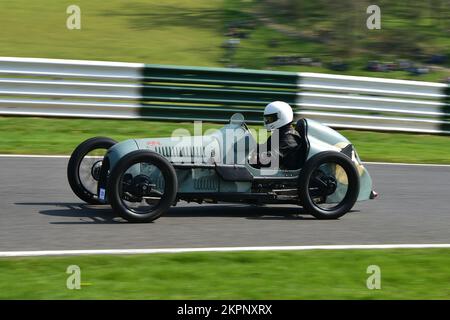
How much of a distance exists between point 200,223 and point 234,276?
1952 millimetres

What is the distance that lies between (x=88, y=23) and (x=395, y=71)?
27.2 ft

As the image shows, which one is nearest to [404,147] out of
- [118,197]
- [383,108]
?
Result: [383,108]

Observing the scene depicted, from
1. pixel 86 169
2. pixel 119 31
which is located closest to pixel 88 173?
pixel 86 169

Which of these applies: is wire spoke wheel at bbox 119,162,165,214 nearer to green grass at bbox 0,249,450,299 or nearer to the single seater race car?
the single seater race car

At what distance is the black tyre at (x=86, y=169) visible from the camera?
913 cm

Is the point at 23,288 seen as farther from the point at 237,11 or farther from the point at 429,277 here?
the point at 237,11

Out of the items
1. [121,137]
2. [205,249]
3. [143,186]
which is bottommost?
[205,249]

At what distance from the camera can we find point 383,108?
15.1 m

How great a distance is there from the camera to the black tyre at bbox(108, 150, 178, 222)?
8.24 metres

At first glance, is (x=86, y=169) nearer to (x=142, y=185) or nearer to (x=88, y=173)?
(x=88, y=173)

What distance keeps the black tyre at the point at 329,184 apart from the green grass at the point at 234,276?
134 cm

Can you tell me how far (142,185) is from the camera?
841 centimetres

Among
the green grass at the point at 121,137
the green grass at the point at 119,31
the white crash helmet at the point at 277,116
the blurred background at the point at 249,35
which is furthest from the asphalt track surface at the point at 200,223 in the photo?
the green grass at the point at 119,31

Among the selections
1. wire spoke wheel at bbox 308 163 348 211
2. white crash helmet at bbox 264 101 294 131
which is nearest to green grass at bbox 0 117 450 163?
wire spoke wheel at bbox 308 163 348 211
